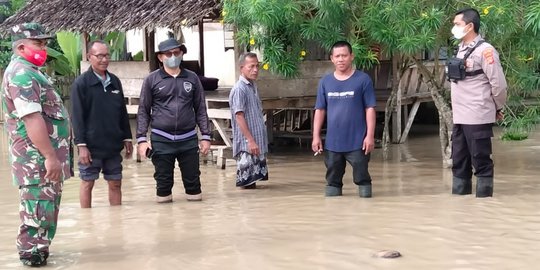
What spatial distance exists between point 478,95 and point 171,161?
291 cm

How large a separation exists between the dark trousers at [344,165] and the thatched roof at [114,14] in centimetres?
353

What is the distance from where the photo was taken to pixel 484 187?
25.4 ft

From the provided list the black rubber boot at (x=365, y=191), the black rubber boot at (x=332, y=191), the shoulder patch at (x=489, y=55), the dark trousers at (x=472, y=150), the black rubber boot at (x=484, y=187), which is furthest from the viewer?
the black rubber boot at (x=332, y=191)

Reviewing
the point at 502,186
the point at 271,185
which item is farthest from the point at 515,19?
the point at 271,185

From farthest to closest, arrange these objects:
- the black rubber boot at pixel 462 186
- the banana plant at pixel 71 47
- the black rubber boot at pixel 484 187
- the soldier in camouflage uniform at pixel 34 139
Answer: the banana plant at pixel 71 47
the black rubber boot at pixel 462 186
the black rubber boot at pixel 484 187
the soldier in camouflage uniform at pixel 34 139

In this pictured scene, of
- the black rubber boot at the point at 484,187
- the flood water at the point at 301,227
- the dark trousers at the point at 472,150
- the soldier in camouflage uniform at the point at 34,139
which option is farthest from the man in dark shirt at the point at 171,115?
the black rubber boot at the point at 484,187

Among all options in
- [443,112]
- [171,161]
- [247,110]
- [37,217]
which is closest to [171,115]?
[171,161]

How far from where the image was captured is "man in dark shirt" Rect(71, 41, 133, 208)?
7.38 meters

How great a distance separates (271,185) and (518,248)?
13.3ft

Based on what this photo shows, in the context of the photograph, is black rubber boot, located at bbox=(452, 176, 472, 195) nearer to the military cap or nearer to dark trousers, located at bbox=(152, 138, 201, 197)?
dark trousers, located at bbox=(152, 138, 201, 197)

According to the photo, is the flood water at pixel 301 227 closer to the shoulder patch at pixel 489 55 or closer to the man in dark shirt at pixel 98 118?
the man in dark shirt at pixel 98 118

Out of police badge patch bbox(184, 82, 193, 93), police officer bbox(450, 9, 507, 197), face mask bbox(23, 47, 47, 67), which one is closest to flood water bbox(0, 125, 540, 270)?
police officer bbox(450, 9, 507, 197)

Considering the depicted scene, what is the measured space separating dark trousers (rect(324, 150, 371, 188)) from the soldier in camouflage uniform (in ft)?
10.3

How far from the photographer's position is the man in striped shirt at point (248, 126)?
8.80 m
